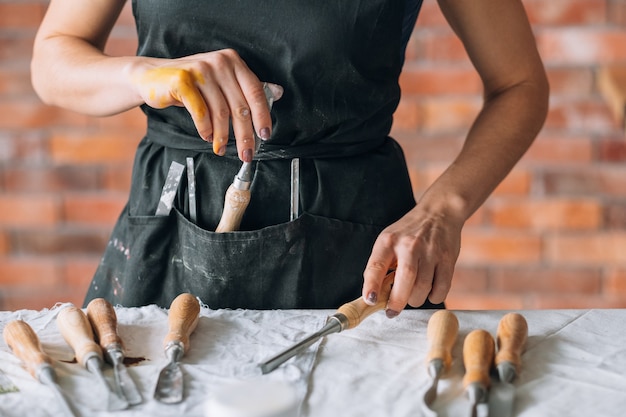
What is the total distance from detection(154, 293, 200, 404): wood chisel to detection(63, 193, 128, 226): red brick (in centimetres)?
116

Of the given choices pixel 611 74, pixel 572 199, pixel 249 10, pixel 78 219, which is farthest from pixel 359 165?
pixel 78 219

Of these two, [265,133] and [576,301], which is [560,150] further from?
[265,133]

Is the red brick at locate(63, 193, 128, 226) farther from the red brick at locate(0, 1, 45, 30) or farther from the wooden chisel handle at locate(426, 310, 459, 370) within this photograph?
the wooden chisel handle at locate(426, 310, 459, 370)

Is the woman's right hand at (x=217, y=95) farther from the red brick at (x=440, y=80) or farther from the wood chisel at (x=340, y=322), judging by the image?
the red brick at (x=440, y=80)

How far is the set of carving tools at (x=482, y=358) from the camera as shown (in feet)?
2.24

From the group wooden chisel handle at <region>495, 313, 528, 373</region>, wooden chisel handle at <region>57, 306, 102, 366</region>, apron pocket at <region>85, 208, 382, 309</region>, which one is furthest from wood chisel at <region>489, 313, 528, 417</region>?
wooden chisel handle at <region>57, 306, 102, 366</region>

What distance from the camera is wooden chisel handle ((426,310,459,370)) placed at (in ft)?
2.47

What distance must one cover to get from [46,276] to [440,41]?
3.61ft

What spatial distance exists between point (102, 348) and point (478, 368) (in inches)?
13.7

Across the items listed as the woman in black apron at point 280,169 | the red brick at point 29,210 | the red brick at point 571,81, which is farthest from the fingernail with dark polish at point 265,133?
the red brick at point 29,210

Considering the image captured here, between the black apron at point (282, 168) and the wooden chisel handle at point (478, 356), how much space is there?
0.92ft

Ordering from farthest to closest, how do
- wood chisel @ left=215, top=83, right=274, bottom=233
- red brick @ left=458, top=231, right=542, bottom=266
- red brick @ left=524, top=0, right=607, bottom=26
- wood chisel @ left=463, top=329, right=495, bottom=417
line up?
1. red brick @ left=458, top=231, right=542, bottom=266
2. red brick @ left=524, top=0, right=607, bottom=26
3. wood chisel @ left=215, top=83, right=274, bottom=233
4. wood chisel @ left=463, top=329, right=495, bottom=417

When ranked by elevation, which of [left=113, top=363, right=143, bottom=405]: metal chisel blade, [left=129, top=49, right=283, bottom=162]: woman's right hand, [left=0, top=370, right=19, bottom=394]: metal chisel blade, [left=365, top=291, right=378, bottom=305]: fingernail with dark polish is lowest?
[left=0, top=370, right=19, bottom=394]: metal chisel blade

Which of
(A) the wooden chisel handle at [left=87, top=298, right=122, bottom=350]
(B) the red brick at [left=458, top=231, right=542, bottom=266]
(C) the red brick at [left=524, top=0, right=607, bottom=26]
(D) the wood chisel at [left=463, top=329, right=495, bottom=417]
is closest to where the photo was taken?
(D) the wood chisel at [left=463, top=329, right=495, bottom=417]
